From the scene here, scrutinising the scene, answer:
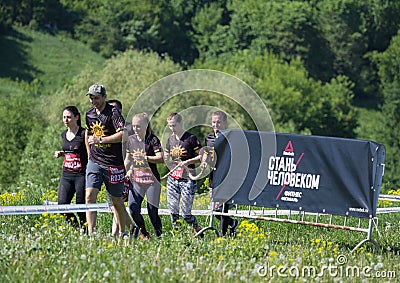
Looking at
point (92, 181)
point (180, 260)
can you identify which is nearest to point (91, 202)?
point (92, 181)

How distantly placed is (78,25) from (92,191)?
410ft

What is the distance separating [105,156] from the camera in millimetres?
11875

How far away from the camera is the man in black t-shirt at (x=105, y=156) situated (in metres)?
11.8

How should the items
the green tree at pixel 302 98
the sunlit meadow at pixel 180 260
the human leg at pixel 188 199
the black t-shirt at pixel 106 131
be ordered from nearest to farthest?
the sunlit meadow at pixel 180 260
the black t-shirt at pixel 106 131
the human leg at pixel 188 199
the green tree at pixel 302 98

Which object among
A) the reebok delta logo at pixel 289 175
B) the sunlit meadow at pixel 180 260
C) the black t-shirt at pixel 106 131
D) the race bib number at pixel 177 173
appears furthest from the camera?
the race bib number at pixel 177 173

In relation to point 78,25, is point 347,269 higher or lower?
lower

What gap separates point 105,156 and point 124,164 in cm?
61

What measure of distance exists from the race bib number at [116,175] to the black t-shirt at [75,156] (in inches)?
32.6

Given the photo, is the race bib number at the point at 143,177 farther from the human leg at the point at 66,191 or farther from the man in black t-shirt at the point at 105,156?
the human leg at the point at 66,191

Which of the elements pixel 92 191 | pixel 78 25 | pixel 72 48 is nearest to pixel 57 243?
pixel 92 191

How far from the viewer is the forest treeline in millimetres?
101688

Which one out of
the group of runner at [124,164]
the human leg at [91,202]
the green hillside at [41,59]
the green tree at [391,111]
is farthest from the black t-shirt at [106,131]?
the green hillside at [41,59]

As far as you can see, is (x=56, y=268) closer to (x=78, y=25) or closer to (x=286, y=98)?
(x=286, y=98)

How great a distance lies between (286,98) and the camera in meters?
97.6
